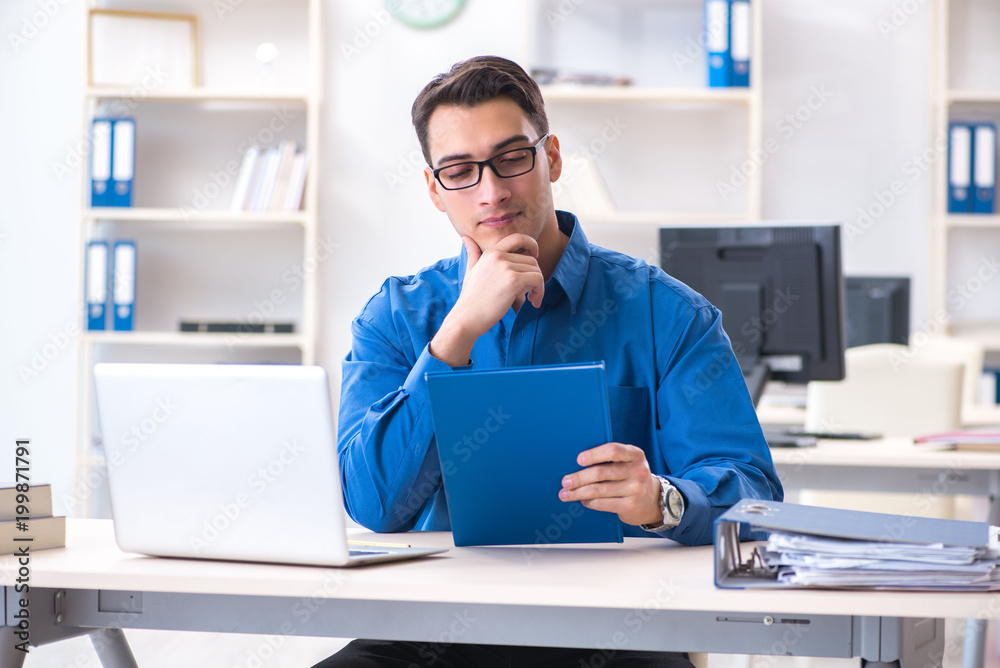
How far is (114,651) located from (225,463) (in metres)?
0.51

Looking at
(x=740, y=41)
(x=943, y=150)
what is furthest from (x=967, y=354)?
(x=740, y=41)

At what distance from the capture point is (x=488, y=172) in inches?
54.5

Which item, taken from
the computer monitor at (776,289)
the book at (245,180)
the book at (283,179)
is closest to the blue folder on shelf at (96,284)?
the book at (245,180)

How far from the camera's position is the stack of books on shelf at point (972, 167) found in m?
3.91

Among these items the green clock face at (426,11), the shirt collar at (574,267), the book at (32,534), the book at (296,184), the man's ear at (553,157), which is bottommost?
the book at (32,534)

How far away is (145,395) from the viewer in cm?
102

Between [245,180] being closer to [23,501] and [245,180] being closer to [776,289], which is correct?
[776,289]

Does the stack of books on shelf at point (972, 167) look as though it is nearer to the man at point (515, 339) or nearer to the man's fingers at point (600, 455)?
the man at point (515, 339)

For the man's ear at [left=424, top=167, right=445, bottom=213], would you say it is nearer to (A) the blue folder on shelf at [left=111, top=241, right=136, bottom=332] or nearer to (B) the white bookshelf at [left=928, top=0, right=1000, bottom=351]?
(A) the blue folder on shelf at [left=111, top=241, right=136, bottom=332]

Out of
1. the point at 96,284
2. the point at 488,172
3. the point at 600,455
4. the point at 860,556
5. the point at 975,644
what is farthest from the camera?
the point at 96,284

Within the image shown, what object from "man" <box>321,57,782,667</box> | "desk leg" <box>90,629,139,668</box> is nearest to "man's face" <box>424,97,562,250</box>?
"man" <box>321,57,782,667</box>

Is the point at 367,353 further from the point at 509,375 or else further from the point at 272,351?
the point at 272,351

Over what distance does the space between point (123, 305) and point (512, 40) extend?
1.85 m

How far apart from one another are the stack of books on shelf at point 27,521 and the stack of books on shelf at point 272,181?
9.23ft
